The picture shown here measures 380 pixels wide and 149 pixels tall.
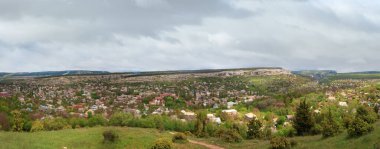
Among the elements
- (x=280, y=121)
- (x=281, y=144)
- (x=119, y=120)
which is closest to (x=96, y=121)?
(x=119, y=120)

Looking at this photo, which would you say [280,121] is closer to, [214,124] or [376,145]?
[214,124]

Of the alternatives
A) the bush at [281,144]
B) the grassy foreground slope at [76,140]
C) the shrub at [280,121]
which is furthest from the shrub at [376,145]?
the shrub at [280,121]

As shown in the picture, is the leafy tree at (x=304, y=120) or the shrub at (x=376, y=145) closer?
the shrub at (x=376, y=145)

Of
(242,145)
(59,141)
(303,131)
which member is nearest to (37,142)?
(59,141)

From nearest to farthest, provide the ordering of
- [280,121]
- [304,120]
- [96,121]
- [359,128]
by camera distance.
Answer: [359,128] < [304,120] < [96,121] < [280,121]

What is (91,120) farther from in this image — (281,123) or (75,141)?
(281,123)

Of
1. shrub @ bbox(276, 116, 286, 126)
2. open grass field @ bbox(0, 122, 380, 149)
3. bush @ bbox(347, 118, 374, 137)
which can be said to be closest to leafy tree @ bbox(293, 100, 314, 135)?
open grass field @ bbox(0, 122, 380, 149)

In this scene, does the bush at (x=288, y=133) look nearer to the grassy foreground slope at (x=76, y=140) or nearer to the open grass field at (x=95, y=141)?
the open grass field at (x=95, y=141)

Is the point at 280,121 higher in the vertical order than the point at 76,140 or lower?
lower
